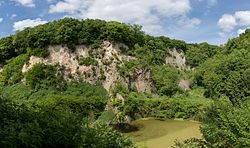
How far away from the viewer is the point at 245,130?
1706cm

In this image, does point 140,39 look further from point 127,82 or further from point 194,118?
point 194,118

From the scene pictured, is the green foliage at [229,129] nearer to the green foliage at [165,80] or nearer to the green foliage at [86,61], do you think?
the green foliage at [86,61]

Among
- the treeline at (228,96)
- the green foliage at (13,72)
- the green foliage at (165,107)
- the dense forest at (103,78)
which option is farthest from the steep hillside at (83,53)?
the treeline at (228,96)

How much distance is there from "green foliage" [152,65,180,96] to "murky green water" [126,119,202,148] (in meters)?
10.3

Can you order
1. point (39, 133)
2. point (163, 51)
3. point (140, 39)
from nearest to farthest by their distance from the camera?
point (39, 133) < point (140, 39) < point (163, 51)

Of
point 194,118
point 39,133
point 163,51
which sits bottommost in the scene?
point 194,118

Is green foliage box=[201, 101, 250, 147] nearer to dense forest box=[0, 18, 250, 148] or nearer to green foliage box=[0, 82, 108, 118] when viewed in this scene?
dense forest box=[0, 18, 250, 148]

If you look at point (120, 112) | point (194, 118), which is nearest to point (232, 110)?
point (120, 112)

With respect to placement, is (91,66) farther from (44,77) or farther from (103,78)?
(44,77)

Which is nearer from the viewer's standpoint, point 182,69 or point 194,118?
point 194,118

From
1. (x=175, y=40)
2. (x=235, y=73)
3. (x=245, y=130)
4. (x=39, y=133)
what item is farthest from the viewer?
(x=175, y=40)

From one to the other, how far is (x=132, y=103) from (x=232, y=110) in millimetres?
26548

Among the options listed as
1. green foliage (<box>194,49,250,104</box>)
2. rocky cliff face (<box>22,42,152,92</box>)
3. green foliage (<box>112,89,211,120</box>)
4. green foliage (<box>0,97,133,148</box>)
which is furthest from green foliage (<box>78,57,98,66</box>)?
green foliage (<box>0,97,133,148</box>)

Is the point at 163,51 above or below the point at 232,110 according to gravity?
above
